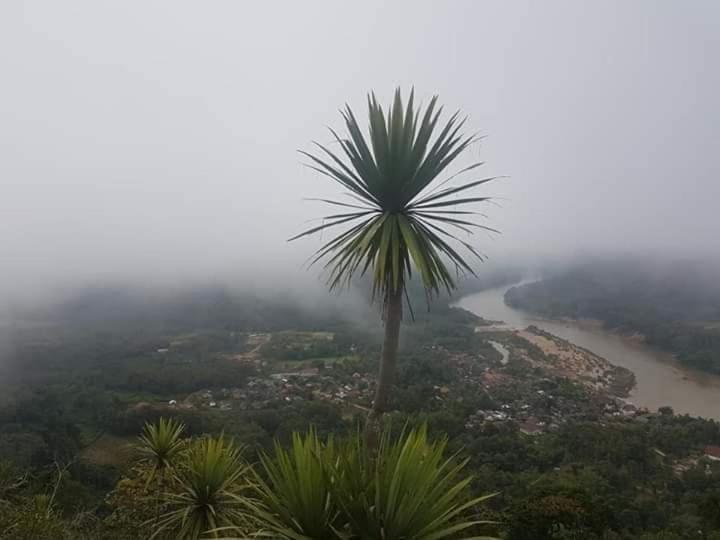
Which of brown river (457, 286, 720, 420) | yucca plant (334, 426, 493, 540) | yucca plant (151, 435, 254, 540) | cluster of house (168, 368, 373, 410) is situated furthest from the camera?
brown river (457, 286, 720, 420)

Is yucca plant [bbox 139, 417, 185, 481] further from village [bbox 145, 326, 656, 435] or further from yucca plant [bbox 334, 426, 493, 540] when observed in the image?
village [bbox 145, 326, 656, 435]

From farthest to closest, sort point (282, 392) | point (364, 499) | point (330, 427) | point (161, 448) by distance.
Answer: point (282, 392) → point (330, 427) → point (161, 448) → point (364, 499)

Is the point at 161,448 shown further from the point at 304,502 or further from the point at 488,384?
the point at 488,384

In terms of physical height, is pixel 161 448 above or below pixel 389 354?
below

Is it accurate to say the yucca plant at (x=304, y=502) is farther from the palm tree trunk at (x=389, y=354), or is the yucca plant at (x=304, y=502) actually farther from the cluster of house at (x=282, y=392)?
the cluster of house at (x=282, y=392)

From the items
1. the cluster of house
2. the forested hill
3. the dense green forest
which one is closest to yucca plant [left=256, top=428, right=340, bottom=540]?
the dense green forest

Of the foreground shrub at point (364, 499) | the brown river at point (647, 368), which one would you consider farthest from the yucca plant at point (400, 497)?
the brown river at point (647, 368)

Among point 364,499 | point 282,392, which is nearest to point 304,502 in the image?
point 364,499
